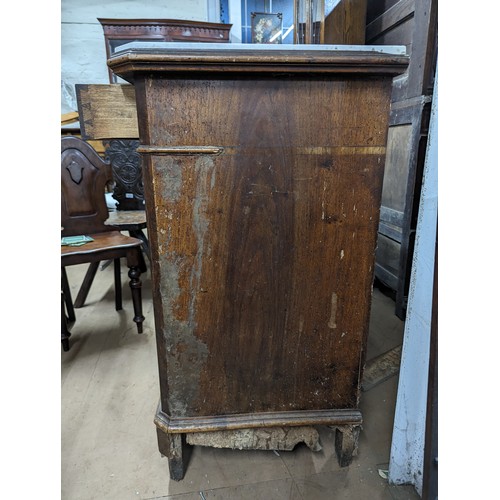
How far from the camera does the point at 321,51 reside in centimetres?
81

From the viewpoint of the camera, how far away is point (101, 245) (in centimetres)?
187

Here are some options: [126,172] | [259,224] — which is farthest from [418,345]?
[126,172]

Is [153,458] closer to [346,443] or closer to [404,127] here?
[346,443]

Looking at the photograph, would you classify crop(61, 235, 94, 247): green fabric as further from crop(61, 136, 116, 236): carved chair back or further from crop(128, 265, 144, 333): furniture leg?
crop(128, 265, 144, 333): furniture leg

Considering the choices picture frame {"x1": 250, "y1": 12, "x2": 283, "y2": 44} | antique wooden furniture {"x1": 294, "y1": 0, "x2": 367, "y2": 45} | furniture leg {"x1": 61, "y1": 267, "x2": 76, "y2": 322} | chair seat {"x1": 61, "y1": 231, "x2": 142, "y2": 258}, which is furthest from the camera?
picture frame {"x1": 250, "y1": 12, "x2": 283, "y2": 44}

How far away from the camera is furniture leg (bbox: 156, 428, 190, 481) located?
43.0 inches

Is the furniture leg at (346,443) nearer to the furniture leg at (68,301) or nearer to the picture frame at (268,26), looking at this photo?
the furniture leg at (68,301)

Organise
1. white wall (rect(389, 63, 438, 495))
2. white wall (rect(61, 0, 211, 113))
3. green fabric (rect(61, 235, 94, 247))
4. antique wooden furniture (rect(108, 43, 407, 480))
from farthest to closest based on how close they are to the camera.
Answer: white wall (rect(61, 0, 211, 113)) < green fabric (rect(61, 235, 94, 247)) < white wall (rect(389, 63, 438, 495)) < antique wooden furniture (rect(108, 43, 407, 480))

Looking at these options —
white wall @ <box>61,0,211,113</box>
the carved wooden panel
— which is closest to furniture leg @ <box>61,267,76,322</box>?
the carved wooden panel

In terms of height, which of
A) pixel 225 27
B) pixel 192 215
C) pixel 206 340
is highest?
pixel 225 27

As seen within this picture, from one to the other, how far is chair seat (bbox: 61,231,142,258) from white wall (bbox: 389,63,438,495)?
54.0 inches

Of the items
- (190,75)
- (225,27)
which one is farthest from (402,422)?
(225,27)

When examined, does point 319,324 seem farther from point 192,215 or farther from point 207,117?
point 207,117

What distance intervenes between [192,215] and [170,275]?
0.16 metres
